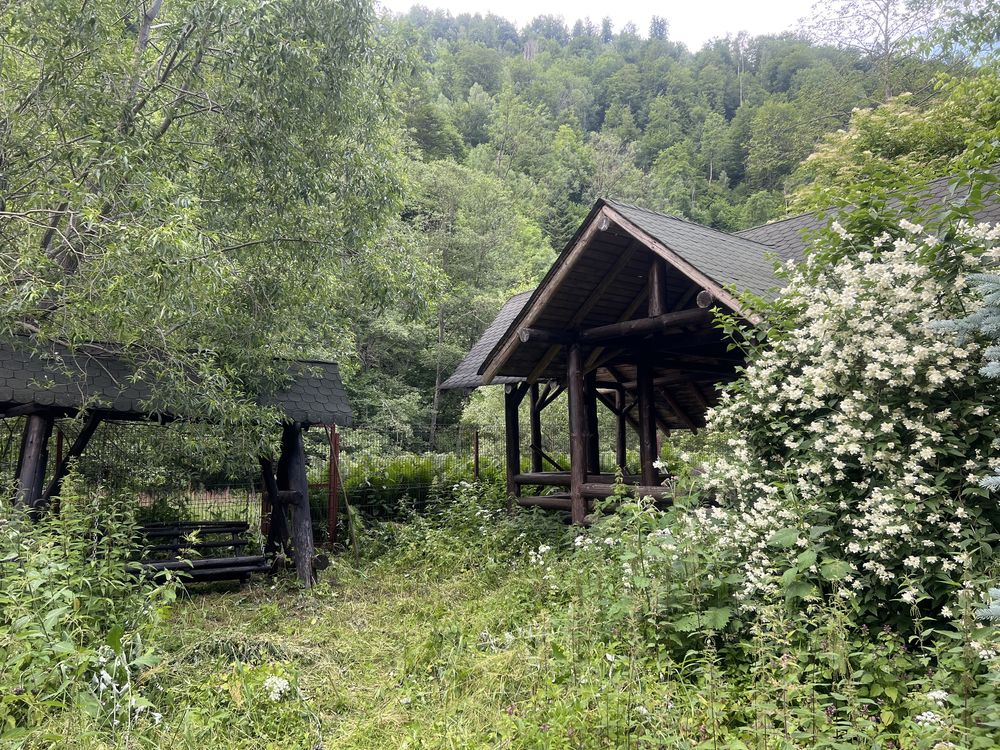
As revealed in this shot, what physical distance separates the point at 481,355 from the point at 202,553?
5688 millimetres

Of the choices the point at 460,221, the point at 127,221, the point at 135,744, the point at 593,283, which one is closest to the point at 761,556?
the point at 135,744

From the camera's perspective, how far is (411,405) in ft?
83.8

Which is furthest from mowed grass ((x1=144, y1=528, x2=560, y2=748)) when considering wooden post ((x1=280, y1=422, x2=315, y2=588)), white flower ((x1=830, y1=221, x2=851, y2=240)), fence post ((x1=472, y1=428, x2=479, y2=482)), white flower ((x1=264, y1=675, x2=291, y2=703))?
fence post ((x1=472, y1=428, x2=479, y2=482))

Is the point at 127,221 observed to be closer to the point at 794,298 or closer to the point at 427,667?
the point at 427,667

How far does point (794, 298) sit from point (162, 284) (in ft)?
16.2

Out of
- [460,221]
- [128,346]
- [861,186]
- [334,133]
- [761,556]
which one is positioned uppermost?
[460,221]

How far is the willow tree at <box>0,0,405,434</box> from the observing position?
19.1 ft

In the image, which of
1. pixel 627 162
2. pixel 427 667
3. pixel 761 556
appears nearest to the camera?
pixel 761 556

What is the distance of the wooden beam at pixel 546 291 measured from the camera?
7.29 meters

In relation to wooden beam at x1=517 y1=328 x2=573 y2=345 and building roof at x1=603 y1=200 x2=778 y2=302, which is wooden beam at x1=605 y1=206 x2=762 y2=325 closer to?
building roof at x1=603 y1=200 x2=778 y2=302

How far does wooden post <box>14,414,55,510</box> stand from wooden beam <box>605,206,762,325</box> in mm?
6220

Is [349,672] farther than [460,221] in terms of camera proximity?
No

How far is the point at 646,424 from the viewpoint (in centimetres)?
832

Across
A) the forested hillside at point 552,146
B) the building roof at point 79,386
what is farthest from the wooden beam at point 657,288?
the building roof at point 79,386
